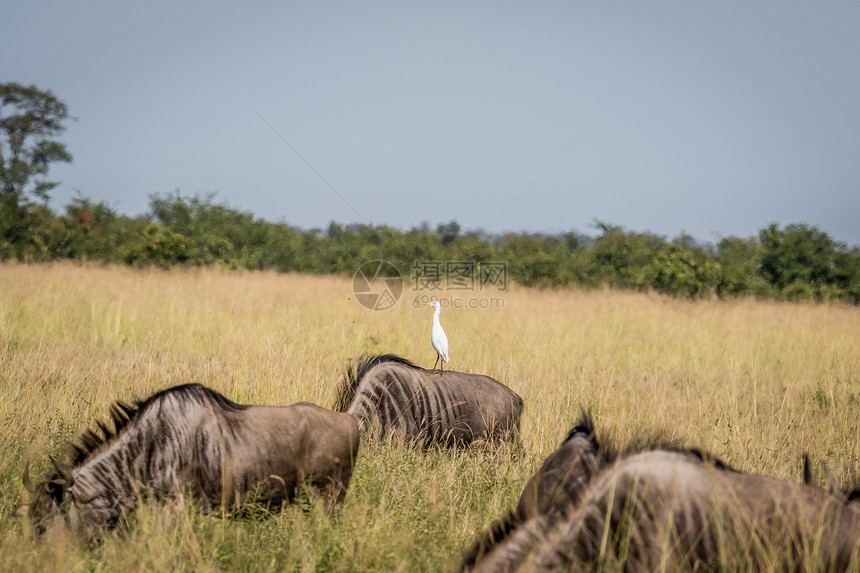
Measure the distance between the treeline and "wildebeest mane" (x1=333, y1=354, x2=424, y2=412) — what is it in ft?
42.2

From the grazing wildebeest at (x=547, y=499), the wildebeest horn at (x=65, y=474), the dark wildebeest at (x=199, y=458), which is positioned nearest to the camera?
the grazing wildebeest at (x=547, y=499)

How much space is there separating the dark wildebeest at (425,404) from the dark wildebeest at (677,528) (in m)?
2.24

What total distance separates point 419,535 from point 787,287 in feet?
61.1

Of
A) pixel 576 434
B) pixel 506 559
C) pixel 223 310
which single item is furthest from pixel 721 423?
pixel 223 310

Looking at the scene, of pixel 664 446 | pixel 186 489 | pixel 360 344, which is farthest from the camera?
pixel 360 344

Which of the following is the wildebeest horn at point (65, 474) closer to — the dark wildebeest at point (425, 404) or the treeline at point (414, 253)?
the dark wildebeest at point (425, 404)

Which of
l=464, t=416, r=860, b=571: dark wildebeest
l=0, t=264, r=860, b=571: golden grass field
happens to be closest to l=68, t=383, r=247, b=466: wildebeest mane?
l=0, t=264, r=860, b=571: golden grass field

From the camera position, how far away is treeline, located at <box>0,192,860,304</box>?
17.2 m

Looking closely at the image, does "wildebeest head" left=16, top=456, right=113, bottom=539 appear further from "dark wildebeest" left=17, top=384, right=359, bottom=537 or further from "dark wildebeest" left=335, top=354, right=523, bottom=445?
"dark wildebeest" left=335, top=354, right=523, bottom=445

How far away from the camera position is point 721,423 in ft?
18.6

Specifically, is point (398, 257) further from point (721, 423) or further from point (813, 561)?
point (813, 561)

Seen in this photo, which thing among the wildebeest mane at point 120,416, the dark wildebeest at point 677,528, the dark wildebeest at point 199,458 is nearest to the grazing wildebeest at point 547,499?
the dark wildebeest at point 677,528

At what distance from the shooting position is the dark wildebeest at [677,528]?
2.17m

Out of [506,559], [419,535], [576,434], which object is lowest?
[419,535]
